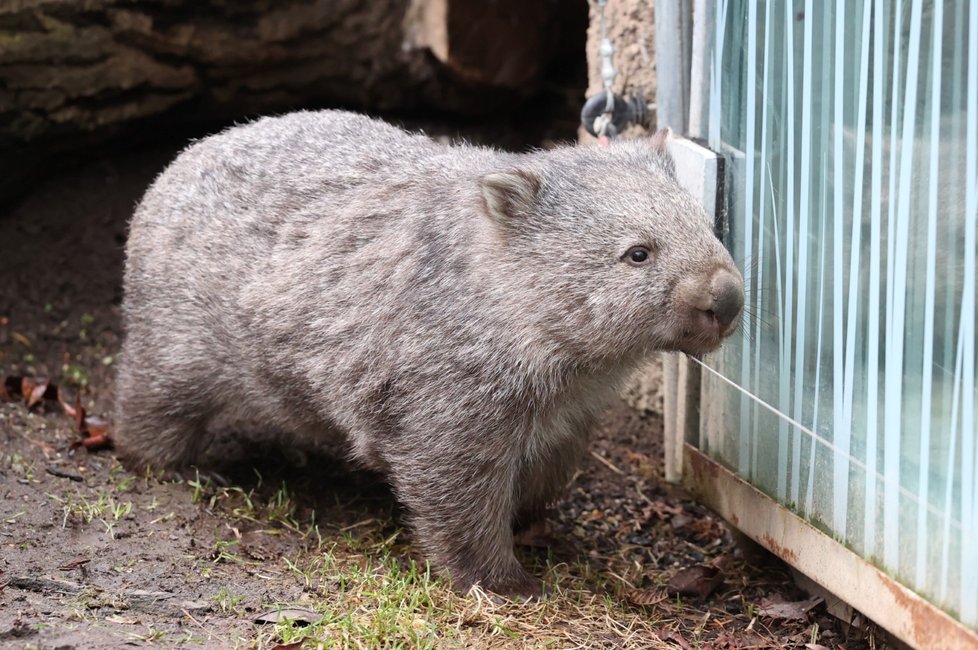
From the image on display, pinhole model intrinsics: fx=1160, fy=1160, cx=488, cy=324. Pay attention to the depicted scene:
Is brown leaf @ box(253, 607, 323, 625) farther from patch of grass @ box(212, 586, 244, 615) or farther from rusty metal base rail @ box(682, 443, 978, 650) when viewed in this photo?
rusty metal base rail @ box(682, 443, 978, 650)

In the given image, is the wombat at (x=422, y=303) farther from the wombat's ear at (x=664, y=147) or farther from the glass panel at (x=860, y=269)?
the glass panel at (x=860, y=269)

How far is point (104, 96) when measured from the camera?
6.87m

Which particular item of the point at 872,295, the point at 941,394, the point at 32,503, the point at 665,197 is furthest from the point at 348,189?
the point at 941,394

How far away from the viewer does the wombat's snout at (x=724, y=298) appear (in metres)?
4.04

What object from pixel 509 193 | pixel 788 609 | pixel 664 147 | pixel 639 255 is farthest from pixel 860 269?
pixel 788 609

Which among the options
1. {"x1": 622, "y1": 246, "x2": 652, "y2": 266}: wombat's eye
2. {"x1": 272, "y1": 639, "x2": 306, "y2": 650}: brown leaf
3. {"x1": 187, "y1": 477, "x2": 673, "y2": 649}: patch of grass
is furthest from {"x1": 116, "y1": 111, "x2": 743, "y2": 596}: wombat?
{"x1": 272, "y1": 639, "x2": 306, "y2": 650}: brown leaf

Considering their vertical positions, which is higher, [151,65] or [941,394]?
[151,65]

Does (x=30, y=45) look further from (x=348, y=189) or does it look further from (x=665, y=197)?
(x=665, y=197)

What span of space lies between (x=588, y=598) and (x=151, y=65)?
13.7ft

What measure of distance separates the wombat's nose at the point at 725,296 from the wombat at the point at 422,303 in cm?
1

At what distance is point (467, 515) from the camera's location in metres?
4.61

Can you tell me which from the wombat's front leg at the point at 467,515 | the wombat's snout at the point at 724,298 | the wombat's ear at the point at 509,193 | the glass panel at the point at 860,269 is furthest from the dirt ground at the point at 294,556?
the wombat's ear at the point at 509,193

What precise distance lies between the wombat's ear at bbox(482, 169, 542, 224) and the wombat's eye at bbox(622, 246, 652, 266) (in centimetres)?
44

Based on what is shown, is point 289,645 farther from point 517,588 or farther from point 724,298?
point 724,298
